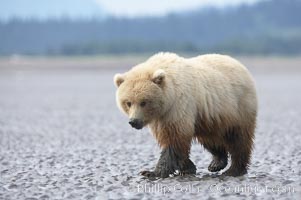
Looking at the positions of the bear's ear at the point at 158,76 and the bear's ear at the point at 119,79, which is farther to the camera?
the bear's ear at the point at 119,79

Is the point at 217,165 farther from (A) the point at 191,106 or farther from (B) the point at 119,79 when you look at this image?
(B) the point at 119,79

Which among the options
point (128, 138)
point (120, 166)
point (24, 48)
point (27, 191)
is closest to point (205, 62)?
point (120, 166)

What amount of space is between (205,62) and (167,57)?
0.44 metres

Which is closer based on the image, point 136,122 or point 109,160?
point 136,122

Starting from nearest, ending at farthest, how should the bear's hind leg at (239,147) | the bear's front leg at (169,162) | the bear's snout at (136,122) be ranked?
the bear's snout at (136,122) < the bear's front leg at (169,162) < the bear's hind leg at (239,147)

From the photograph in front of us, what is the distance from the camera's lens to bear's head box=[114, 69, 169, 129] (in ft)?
23.2

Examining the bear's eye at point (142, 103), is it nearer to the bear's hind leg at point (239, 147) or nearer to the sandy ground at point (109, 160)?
the sandy ground at point (109, 160)

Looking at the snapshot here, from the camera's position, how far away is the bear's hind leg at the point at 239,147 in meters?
7.66

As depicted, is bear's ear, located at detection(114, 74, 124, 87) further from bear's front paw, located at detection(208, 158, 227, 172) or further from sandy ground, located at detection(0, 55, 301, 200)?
bear's front paw, located at detection(208, 158, 227, 172)

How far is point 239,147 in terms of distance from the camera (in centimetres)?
769

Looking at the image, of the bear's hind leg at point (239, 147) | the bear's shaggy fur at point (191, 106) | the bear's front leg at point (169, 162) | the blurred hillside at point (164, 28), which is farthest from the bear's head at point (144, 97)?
the blurred hillside at point (164, 28)

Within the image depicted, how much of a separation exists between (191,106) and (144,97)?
0.47 metres

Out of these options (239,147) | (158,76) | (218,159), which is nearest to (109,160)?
(218,159)

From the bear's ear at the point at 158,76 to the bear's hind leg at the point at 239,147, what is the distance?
3.38 ft
